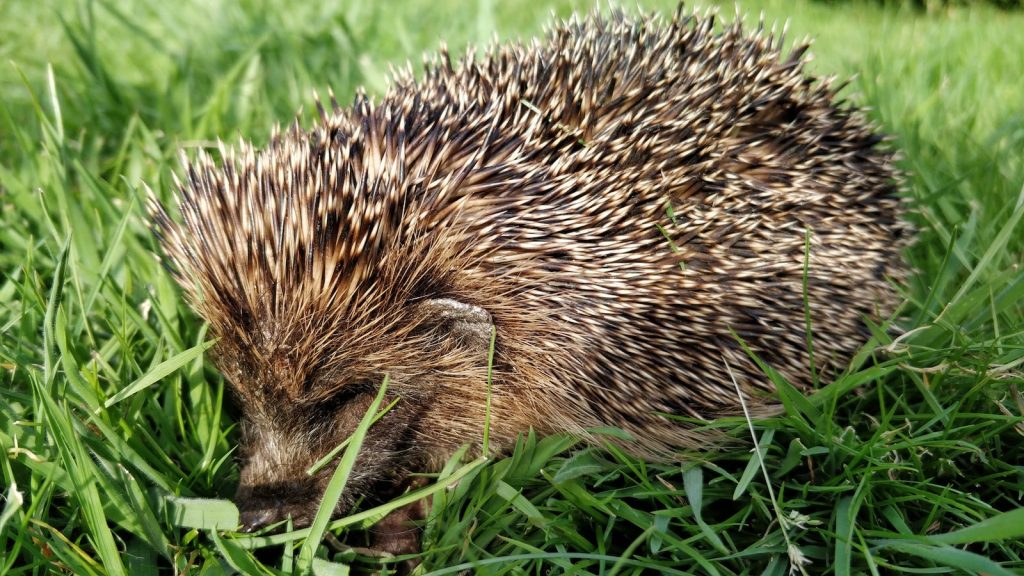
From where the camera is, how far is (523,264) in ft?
8.66

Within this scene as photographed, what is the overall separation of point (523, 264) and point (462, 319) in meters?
0.28

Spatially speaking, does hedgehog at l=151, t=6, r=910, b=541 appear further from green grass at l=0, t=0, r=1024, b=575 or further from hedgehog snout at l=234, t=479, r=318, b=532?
green grass at l=0, t=0, r=1024, b=575

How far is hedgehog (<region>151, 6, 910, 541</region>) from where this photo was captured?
2.56 m

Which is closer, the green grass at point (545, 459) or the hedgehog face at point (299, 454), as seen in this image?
the green grass at point (545, 459)

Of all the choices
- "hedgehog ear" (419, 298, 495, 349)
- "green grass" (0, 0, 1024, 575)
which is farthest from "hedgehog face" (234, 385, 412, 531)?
"hedgehog ear" (419, 298, 495, 349)

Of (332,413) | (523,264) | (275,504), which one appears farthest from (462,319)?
(275,504)

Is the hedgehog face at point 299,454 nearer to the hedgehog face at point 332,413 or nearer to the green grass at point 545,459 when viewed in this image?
the hedgehog face at point 332,413

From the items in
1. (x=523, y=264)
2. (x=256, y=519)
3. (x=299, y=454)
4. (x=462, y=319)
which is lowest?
(x=256, y=519)

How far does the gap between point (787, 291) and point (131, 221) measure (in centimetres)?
282

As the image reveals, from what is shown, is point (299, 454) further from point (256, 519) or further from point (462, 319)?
point (462, 319)

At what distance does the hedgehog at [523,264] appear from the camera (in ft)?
8.39

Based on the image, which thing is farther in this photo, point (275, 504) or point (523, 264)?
point (523, 264)

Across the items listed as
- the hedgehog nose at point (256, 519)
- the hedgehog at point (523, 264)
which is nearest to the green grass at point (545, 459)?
the hedgehog nose at point (256, 519)

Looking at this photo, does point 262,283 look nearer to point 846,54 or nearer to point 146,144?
point 146,144
